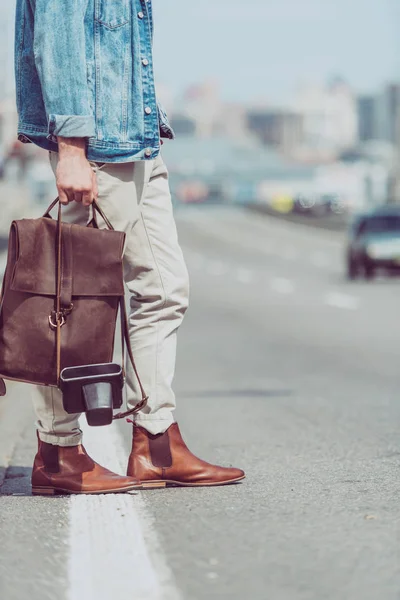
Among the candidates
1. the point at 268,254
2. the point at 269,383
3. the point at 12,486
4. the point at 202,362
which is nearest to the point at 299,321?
the point at 202,362

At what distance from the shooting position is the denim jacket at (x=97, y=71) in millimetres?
4715

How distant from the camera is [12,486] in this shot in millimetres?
5488

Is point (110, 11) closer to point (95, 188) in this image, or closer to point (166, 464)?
point (95, 188)

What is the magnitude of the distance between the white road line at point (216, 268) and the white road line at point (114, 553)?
98.1 ft

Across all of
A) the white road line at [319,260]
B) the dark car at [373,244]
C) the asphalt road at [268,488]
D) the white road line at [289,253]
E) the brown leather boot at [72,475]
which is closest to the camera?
the asphalt road at [268,488]

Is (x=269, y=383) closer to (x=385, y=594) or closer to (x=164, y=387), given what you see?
(x=164, y=387)

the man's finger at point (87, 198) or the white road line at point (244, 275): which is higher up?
the man's finger at point (87, 198)

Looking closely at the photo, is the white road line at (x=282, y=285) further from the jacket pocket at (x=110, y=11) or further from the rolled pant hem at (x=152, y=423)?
the jacket pocket at (x=110, y=11)

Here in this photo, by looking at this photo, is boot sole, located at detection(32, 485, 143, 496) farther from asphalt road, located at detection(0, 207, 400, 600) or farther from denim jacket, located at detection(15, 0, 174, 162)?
denim jacket, located at detection(15, 0, 174, 162)

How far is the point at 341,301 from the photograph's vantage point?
2177 centimetres

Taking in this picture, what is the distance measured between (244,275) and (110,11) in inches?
1126

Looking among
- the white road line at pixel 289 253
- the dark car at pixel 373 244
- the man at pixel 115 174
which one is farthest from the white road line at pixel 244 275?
the man at pixel 115 174

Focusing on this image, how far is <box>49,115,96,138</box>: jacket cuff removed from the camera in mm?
4699

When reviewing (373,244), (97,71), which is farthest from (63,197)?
(373,244)
